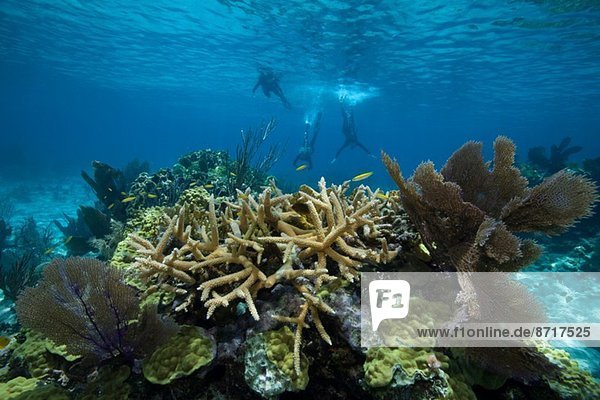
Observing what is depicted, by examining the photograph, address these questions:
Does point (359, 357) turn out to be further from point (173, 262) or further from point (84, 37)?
point (84, 37)

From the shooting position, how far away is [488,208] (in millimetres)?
3045

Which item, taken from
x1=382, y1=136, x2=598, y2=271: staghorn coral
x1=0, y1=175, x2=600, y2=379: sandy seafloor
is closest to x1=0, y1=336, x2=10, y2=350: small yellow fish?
x1=382, y1=136, x2=598, y2=271: staghorn coral

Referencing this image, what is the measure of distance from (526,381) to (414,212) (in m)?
1.63

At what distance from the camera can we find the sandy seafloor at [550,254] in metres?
7.55

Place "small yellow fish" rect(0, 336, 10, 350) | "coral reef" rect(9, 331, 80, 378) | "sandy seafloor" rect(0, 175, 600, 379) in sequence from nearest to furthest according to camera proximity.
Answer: "coral reef" rect(9, 331, 80, 378), "small yellow fish" rect(0, 336, 10, 350), "sandy seafloor" rect(0, 175, 600, 379)

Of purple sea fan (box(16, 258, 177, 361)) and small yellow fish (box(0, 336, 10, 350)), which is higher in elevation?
purple sea fan (box(16, 258, 177, 361))

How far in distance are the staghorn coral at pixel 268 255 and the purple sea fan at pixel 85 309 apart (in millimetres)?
382

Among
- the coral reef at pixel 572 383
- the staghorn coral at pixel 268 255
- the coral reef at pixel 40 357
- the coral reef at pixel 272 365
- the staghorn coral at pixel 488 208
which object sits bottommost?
the coral reef at pixel 572 383

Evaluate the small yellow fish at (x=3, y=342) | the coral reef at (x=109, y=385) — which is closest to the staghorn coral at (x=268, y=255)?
the coral reef at (x=109, y=385)

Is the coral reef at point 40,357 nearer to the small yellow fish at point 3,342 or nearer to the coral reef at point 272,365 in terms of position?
the small yellow fish at point 3,342

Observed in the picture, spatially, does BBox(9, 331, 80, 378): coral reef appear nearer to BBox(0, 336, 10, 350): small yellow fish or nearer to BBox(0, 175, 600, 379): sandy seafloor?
BBox(0, 336, 10, 350): small yellow fish

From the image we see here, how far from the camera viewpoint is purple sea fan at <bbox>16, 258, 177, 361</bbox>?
97.0 inches

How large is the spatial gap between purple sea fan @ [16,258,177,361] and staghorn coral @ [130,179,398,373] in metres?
0.38

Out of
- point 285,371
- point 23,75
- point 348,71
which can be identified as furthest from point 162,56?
point 285,371
